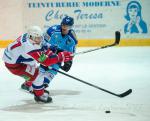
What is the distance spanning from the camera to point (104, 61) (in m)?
7.21

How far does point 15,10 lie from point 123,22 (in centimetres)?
198

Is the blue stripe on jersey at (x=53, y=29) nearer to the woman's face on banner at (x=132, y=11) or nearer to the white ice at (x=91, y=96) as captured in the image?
the white ice at (x=91, y=96)

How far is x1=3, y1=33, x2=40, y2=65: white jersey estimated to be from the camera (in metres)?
4.20

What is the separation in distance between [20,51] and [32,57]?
18 centimetres

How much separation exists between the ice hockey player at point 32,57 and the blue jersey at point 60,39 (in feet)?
2.15

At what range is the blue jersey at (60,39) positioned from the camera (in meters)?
5.25

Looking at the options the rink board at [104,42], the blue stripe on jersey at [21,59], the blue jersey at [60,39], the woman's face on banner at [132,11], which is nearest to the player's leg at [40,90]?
the blue stripe on jersey at [21,59]

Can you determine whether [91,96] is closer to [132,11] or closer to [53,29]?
[53,29]

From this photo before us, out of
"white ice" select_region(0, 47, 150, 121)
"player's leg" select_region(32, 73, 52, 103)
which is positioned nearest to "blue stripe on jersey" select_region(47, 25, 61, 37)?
"white ice" select_region(0, 47, 150, 121)

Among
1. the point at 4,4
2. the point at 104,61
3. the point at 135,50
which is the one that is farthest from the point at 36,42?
the point at 4,4

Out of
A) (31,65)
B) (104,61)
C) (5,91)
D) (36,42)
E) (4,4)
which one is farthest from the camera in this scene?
(4,4)

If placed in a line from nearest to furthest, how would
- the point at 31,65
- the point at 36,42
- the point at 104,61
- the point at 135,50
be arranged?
the point at 36,42
the point at 31,65
the point at 104,61
the point at 135,50

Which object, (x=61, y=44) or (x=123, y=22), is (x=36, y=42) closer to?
(x=61, y=44)

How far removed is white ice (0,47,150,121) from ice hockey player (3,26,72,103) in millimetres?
174
